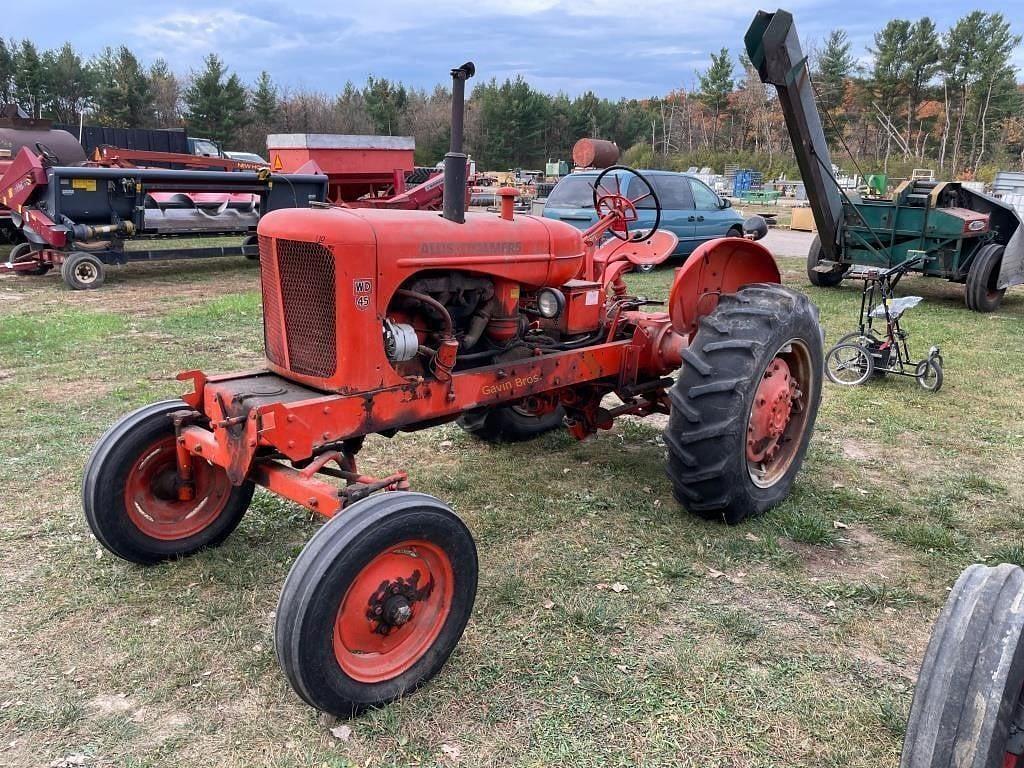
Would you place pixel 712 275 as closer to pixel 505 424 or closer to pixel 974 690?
pixel 505 424

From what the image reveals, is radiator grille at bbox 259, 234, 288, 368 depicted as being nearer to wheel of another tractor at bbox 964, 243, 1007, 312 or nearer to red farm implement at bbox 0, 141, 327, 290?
red farm implement at bbox 0, 141, 327, 290

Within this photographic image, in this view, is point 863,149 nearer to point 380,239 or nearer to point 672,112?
point 672,112

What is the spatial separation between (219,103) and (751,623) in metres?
38.9

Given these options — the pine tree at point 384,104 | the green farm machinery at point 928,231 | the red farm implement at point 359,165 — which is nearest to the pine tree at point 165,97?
the pine tree at point 384,104

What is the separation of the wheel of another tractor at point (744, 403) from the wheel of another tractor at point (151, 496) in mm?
1949

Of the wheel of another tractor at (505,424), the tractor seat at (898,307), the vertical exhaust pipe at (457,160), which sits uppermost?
the vertical exhaust pipe at (457,160)

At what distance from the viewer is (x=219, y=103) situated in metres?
A: 36.3

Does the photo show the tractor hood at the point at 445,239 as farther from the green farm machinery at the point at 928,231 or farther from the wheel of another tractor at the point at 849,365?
the green farm machinery at the point at 928,231

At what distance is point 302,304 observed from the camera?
2918 mm

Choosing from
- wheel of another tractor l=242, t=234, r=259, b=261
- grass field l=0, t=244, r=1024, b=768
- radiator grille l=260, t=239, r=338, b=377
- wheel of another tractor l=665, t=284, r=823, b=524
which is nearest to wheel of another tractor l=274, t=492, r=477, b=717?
grass field l=0, t=244, r=1024, b=768

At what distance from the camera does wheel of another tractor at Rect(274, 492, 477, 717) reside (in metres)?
2.29

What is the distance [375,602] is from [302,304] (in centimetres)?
113

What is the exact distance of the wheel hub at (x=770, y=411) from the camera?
148 inches

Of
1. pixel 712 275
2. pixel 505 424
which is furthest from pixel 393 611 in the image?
pixel 712 275
